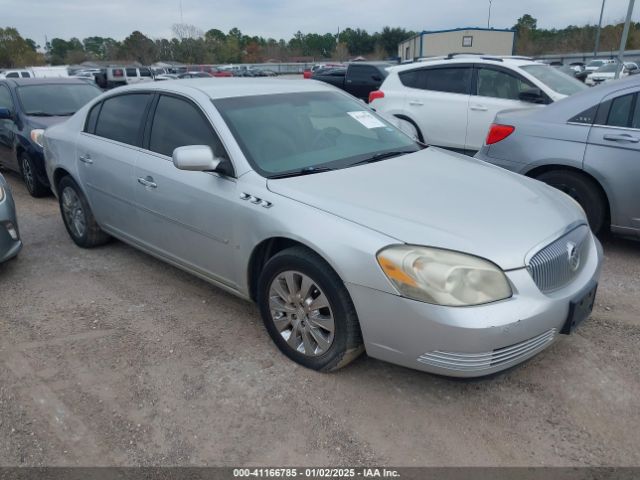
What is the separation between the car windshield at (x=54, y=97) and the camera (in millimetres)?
7336

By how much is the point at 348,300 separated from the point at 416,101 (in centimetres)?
597

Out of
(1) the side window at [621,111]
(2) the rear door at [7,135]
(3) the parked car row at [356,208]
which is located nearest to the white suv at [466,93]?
(3) the parked car row at [356,208]

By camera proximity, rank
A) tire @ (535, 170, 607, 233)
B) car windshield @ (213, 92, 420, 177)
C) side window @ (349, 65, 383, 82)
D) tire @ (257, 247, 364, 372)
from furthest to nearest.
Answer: side window @ (349, 65, 383, 82), tire @ (535, 170, 607, 233), car windshield @ (213, 92, 420, 177), tire @ (257, 247, 364, 372)

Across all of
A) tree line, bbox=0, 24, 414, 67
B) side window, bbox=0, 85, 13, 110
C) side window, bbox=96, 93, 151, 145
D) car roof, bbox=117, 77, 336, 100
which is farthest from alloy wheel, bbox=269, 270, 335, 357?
tree line, bbox=0, 24, 414, 67

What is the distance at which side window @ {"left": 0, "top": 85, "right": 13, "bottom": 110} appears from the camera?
7.43 metres

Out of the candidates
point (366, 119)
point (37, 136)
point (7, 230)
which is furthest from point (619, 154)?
point (37, 136)

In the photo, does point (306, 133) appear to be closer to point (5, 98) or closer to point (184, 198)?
point (184, 198)

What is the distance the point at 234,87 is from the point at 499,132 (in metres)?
2.69

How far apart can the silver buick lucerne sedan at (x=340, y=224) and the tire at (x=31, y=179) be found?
114 inches

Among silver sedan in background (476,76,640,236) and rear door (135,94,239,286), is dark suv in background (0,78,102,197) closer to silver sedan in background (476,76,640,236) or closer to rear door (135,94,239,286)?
rear door (135,94,239,286)

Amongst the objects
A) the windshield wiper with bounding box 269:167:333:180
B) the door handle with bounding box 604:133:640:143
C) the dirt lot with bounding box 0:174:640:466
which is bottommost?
the dirt lot with bounding box 0:174:640:466

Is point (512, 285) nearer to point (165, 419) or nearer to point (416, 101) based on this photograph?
point (165, 419)

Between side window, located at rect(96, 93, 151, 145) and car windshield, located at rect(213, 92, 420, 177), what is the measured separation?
913 millimetres

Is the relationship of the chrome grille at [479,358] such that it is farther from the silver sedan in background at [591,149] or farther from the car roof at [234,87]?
the silver sedan in background at [591,149]
